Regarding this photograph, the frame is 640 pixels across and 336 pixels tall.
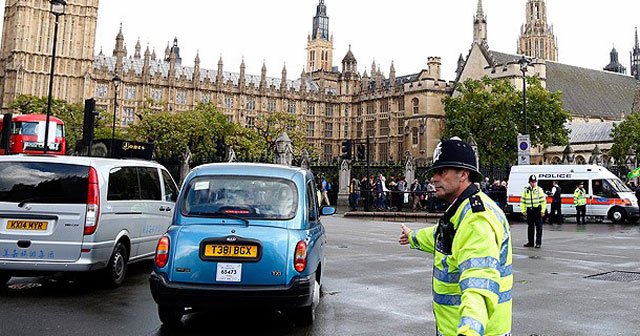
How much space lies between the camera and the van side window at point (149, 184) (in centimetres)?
860

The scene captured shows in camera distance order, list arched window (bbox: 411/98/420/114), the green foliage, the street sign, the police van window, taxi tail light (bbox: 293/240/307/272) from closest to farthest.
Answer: taxi tail light (bbox: 293/240/307/272) < the police van window < the street sign < the green foliage < arched window (bbox: 411/98/420/114)

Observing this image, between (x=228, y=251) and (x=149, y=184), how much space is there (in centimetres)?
397

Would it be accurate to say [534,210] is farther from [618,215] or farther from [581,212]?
[618,215]

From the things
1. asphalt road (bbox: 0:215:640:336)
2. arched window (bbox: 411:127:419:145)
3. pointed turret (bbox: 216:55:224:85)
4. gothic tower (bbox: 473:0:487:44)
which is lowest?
asphalt road (bbox: 0:215:640:336)

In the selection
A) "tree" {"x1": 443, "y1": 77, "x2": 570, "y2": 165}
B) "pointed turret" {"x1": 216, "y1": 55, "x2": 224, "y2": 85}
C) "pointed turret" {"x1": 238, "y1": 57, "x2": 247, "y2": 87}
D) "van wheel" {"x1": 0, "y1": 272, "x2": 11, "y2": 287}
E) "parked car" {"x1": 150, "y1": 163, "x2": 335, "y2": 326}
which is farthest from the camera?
"pointed turret" {"x1": 238, "y1": 57, "x2": 247, "y2": 87}

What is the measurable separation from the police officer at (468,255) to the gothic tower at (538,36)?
100 meters

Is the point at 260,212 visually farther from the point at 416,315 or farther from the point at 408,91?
the point at 408,91

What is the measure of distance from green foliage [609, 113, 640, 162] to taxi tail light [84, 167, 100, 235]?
166 feet

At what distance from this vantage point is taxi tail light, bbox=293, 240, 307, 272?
541 centimetres

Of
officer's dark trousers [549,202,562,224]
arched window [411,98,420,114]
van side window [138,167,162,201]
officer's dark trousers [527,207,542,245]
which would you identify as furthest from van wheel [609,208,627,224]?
arched window [411,98,420,114]

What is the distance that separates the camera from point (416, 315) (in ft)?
20.5

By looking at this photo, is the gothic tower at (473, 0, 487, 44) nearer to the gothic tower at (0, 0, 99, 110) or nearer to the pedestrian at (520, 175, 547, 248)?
the gothic tower at (0, 0, 99, 110)

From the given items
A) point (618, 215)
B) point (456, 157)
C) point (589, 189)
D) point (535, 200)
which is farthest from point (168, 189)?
point (618, 215)

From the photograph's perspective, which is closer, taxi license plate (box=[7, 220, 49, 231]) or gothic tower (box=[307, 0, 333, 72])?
taxi license plate (box=[7, 220, 49, 231])
